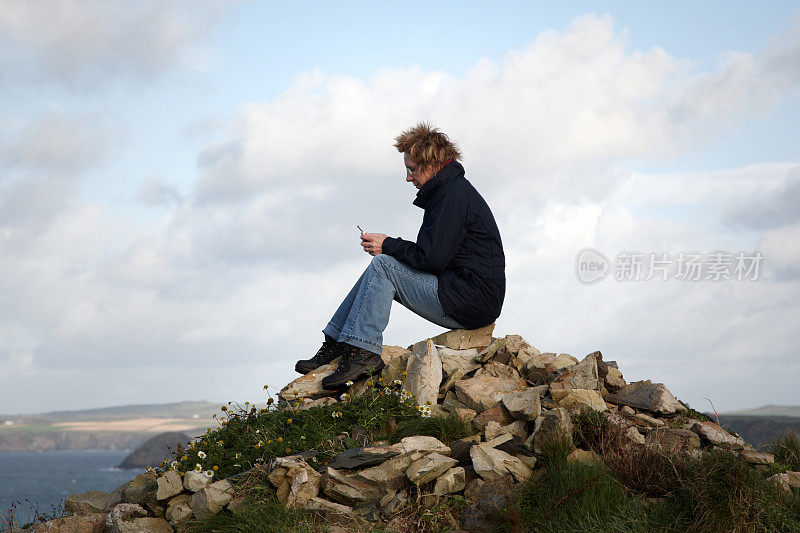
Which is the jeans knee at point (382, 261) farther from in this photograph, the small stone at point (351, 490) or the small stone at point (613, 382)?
the small stone at point (613, 382)

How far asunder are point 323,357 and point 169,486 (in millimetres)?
2551

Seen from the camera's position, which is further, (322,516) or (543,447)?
(543,447)

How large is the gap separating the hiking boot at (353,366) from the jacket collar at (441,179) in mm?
2061

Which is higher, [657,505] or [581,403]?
[581,403]

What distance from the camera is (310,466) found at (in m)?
6.34

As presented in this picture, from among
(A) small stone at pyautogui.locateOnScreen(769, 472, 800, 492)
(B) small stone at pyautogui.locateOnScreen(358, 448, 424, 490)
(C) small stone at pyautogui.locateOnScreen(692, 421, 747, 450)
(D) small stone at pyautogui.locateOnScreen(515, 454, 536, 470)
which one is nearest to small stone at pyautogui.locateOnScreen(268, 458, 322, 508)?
(B) small stone at pyautogui.locateOnScreen(358, 448, 424, 490)

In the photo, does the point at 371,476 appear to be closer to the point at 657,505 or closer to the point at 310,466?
the point at 310,466

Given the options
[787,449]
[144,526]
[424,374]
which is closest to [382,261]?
[424,374]

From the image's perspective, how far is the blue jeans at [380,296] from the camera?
7.73 meters

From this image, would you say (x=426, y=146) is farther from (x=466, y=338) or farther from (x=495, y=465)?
(x=495, y=465)

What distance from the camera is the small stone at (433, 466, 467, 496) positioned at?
5.89 metres

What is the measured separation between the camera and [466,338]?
28.3ft

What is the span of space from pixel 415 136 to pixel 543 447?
12.8ft

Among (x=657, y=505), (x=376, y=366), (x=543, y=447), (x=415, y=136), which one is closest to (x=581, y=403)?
(x=543, y=447)
